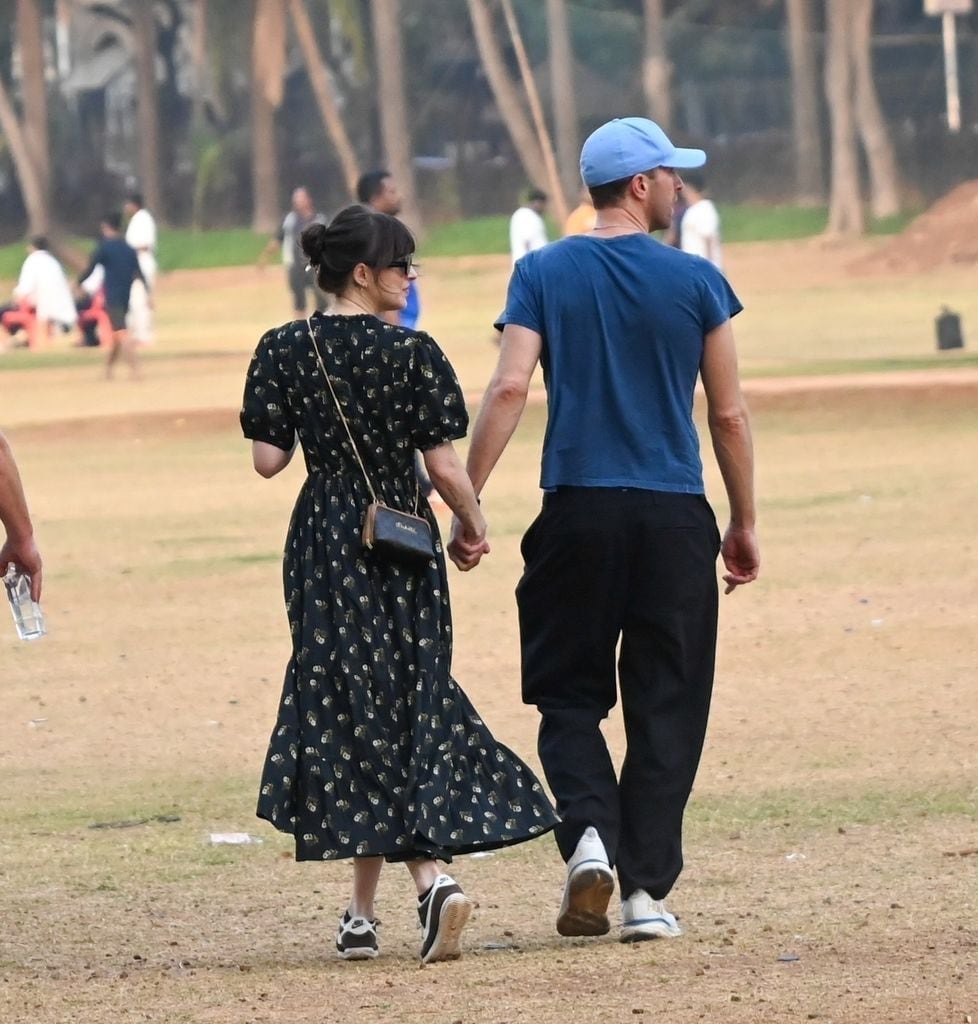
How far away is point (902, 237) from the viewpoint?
42094mm

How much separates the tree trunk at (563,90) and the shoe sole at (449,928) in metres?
44.3

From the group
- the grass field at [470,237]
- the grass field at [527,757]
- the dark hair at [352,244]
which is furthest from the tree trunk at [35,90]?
the dark hair at [352,244]

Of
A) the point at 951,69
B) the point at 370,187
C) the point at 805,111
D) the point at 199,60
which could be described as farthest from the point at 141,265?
the point at 199,60

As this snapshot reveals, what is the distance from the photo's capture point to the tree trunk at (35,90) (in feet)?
167

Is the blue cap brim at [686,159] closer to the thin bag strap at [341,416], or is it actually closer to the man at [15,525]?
the thin bag strap at [341,416]

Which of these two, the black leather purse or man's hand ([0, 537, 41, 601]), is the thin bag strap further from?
man's hand ([0, 537, 41, 601])

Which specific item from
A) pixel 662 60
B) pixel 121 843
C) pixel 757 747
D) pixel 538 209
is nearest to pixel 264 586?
pixel 757 747

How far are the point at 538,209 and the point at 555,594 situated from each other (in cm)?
2037

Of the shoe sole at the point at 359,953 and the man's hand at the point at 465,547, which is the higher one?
the man's hand at the point at 465,547

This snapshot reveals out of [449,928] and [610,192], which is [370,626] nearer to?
[449,928]

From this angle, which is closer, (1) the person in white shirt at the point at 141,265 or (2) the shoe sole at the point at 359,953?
(2) the shoe sole at the point at 359,953

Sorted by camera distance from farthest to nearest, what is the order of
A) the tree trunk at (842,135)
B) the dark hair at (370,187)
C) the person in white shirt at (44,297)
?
the tree trunk at (842,135), the person in white shirt at (44,297), the dark hair at (370,187)

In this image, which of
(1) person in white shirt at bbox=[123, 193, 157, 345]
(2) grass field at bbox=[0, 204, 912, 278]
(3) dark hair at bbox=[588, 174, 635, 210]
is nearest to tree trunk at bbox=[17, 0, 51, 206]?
(2) grass field at bbox=[0, 204, 912, 278]

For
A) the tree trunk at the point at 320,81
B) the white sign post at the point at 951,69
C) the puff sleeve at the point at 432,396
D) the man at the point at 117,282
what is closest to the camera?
the puff sleeve at the point at 432,396
